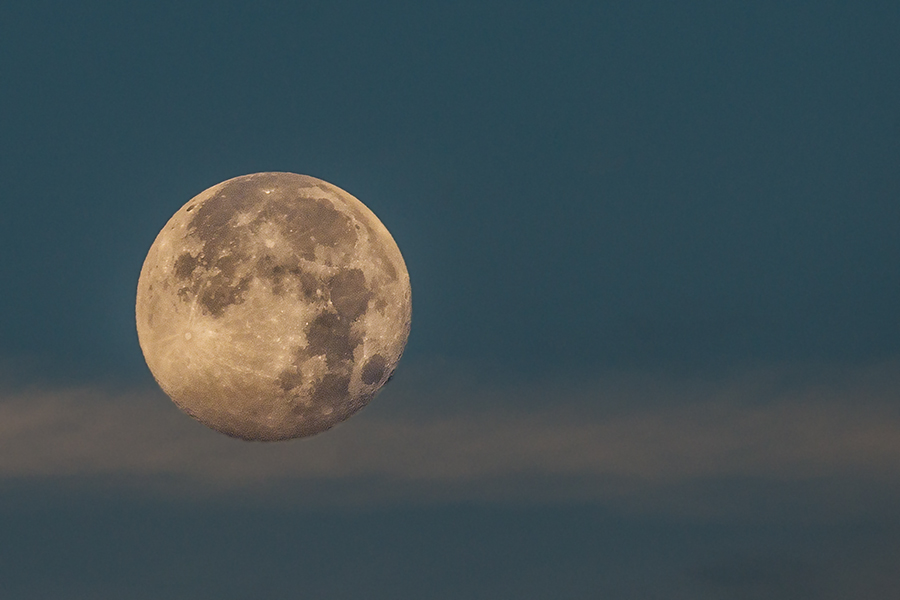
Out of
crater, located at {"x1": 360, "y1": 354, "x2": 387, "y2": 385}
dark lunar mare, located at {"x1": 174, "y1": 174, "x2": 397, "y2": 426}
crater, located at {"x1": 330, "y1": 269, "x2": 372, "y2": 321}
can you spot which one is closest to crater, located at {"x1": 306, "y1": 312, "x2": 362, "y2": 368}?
dark lunar mare, located at {"x1": 174, "y1": 174, "x2": 397, "y2": 426}

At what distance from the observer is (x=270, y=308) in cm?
3112

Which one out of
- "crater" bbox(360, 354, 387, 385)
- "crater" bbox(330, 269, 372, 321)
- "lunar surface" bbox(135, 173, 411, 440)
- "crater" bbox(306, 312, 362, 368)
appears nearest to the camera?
"lunar surface" bbox(135, 173, 411, 440)

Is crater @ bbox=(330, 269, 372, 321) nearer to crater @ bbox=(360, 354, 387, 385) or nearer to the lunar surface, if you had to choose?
the lunar surface

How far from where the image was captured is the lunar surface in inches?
1229

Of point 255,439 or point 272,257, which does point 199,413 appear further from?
point 272,257

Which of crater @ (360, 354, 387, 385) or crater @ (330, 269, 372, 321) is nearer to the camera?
crater @ (330, 269, 372, 321)

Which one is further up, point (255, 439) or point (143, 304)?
point (143, 304)

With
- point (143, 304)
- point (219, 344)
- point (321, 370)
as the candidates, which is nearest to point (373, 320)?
point (321, 370)

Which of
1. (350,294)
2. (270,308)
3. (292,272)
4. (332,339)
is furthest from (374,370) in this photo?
(292,272)

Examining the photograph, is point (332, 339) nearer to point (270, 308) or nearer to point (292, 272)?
point (270, 308)

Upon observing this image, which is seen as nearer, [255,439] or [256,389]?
[256,389]

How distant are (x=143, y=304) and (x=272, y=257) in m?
4.72

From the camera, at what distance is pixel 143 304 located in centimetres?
3353

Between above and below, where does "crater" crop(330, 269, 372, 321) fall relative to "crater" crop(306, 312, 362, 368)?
above
